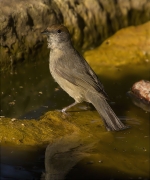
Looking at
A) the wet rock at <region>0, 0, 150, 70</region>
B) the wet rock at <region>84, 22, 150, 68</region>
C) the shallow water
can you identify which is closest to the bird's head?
the shallow water

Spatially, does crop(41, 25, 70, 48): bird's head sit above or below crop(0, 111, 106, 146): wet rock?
above

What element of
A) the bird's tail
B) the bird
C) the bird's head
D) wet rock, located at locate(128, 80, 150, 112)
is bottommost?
wet rock, located at locate(128, 80, 150, 112)

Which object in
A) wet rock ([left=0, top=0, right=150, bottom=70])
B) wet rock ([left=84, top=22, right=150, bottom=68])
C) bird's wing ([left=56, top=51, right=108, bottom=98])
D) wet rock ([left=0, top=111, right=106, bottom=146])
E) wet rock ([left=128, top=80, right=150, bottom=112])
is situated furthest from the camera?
wet rock ([left=84, top=22, right=150, bottom=68])

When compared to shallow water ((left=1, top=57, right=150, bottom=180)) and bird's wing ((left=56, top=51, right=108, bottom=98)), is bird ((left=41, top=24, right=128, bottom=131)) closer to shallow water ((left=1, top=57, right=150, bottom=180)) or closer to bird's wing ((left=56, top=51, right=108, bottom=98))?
Answer: bird's wing ((left=56, top=51, right=108, bottom=98))

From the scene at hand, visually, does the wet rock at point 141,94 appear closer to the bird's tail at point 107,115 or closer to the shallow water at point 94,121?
the shallow water at point 94,121

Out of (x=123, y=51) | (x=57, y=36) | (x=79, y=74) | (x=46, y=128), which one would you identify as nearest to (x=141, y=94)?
(x=79, y=74)

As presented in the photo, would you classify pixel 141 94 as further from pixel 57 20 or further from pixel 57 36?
pixel 57 20
